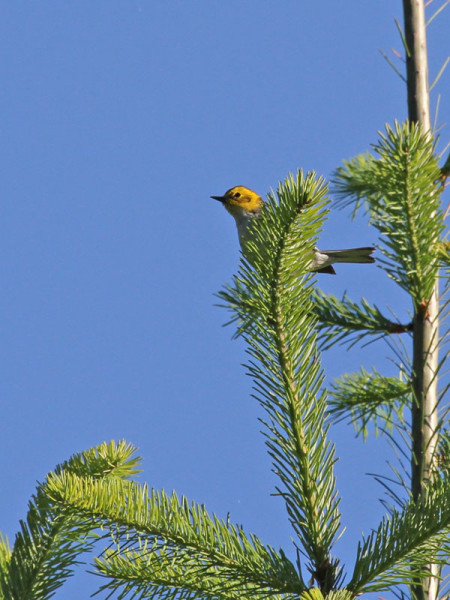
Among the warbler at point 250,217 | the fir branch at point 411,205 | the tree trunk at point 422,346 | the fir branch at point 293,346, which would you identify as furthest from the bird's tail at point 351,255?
the fir branch at point 293,346

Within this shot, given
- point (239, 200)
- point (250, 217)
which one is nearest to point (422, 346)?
point (250, 217)

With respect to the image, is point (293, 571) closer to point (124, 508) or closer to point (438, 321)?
point (124, 508)

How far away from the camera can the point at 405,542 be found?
141 cm

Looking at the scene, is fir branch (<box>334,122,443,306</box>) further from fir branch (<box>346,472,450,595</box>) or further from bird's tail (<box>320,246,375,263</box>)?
bird's tail (<box>320,246,375,263</box>)

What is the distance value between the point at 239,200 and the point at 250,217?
6.10ft

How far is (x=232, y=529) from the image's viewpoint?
1539 mm

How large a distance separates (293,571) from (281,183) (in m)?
0.82

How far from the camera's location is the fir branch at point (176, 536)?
4.84 ft

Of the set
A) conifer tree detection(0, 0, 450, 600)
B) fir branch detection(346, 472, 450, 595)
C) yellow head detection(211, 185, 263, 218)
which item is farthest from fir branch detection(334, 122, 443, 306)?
yellow head detection(211, 185, 263, 218)

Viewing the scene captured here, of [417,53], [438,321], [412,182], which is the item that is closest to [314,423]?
[412,182]

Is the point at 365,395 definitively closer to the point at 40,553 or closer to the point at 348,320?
the point at 348,320

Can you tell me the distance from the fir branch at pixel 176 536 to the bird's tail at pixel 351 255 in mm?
2178

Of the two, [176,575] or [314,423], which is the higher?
[314,423]

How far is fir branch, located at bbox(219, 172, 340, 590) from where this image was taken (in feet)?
5.09
